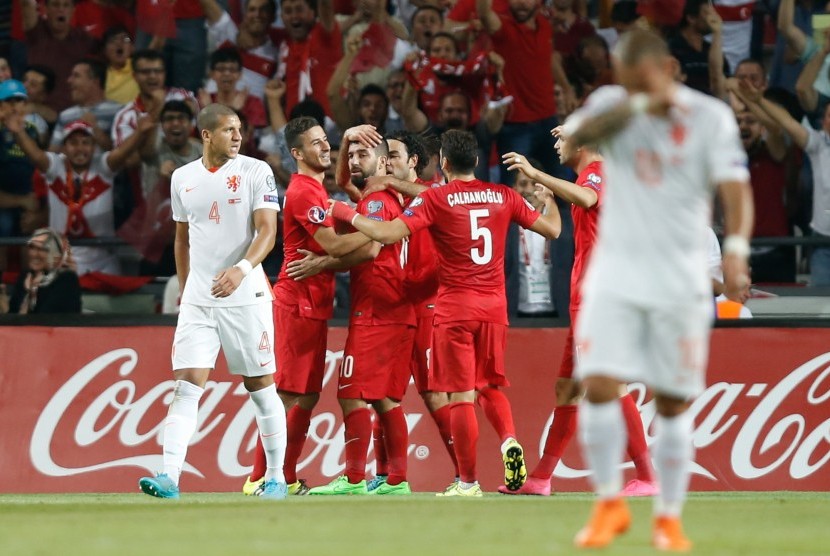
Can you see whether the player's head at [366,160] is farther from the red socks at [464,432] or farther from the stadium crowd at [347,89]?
the stadium crowd at [347,89]

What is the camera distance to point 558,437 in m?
9.71

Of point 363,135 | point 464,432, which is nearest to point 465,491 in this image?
point 464,432

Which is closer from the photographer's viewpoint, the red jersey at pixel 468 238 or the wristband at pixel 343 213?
the wristband at pixel 343 213

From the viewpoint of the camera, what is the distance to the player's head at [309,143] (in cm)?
976

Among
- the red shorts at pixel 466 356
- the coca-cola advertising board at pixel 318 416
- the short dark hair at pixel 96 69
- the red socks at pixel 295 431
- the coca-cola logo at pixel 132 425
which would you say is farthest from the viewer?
the short dark hair at pixel 96 69

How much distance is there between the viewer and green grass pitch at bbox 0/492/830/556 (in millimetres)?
5703

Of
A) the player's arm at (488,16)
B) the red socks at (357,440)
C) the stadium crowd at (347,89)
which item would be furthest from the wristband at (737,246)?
the player's arm at (488,16)

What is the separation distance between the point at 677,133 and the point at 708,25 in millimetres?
8599

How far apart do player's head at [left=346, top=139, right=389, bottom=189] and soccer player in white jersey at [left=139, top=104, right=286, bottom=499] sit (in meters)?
0.93

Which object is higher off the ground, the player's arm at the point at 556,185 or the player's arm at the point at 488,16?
the player's arm at the point at 488,16

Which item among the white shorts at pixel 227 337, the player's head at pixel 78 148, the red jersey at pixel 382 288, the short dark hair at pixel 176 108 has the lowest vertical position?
the white shorts at pixel 227 337

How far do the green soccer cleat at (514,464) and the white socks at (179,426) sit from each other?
2.03 metres

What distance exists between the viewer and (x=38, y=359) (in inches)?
452

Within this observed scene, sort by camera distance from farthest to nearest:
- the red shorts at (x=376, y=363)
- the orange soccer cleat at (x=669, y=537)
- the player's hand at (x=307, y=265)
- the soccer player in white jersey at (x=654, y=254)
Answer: the red shorts at (x=376, y=363), the player's hand at (x=307, y=265), the soccer player in white jersey at (x=654, y=254), the orange soccer cleat at (x=669, y=537)
